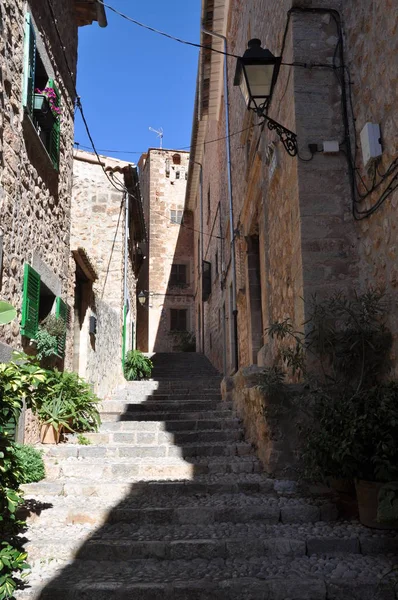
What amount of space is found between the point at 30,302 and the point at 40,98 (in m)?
2.24

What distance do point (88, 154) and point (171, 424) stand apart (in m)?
7.34

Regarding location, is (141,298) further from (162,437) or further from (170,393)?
(162,437)

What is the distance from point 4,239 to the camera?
474cm

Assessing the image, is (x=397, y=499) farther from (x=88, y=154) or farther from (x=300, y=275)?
(x=88, y=154)

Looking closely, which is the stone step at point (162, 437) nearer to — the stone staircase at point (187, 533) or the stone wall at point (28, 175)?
the stone staircase at point (187, 533)

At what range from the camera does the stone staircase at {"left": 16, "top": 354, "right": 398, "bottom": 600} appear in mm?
2957

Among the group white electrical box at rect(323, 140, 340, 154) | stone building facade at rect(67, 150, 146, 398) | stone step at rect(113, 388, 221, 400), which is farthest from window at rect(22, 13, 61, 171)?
stone step at rect(113, 388, 221, 400)

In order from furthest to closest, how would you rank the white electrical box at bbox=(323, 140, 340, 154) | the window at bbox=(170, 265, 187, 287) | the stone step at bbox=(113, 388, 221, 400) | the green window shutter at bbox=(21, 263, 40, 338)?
the window at bbox=(170, 265, 187, 287) < the stone step at bbox=(113, 388, 221, 400) < the green window shutter at bbox=(21, 263, 40, 338) < the white electrical box at bbox=(323, 140, 340, 154)

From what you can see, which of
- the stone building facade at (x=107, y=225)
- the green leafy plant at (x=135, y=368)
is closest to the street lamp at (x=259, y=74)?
the stone building facade at (x=107, y=225)

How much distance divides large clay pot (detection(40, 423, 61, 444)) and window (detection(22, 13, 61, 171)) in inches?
123

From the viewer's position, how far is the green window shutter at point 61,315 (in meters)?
6.25

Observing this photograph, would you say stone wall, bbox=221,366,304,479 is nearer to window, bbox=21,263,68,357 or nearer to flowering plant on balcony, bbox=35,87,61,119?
window, bbox=21,263,68,357

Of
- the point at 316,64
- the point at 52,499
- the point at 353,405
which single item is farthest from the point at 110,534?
the point at 316,64

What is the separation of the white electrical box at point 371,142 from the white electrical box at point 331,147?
0.50 meters
